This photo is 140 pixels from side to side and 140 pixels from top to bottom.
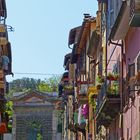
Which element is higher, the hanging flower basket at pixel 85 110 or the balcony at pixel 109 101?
the balcony at pixel 109 101

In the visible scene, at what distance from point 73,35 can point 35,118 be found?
42.7 meters

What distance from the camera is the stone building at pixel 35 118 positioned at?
91.7m

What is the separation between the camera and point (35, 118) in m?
92.1

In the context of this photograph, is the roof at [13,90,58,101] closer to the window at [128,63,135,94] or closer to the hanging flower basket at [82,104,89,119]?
the hanging flower basket at [82,104,89,119]

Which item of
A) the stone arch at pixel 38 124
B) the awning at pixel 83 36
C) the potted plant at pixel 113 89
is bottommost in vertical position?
the stone arch at pixel 38 124

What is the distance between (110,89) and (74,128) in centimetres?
2296

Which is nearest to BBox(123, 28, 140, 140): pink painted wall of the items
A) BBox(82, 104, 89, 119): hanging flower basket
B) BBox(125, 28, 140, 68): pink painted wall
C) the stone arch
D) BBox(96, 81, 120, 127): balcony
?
BBox(125, 28, 140, 68): pink painted wall

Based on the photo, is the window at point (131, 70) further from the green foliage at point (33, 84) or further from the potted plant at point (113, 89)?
the green foliage at point (33, 84)

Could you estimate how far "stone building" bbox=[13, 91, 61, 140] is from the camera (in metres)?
91.7

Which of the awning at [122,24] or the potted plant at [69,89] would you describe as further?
the potted plant at [69,89]

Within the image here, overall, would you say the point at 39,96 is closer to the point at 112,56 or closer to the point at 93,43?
the point at 93,43

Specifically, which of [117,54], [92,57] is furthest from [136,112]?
[92,57]

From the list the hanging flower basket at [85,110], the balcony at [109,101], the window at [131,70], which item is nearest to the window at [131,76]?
the window at [131,70]

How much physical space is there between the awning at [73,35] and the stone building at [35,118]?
131ft
